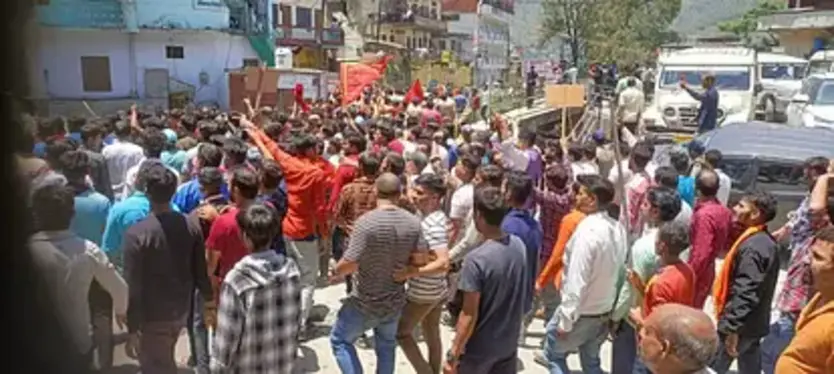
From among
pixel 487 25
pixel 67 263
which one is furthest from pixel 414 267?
pixel 487 25

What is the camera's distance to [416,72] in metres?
38.7

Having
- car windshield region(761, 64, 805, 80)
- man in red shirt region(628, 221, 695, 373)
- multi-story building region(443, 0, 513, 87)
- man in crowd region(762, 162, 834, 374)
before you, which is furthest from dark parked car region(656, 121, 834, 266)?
multi-story building region(443, 0, 513, 87)

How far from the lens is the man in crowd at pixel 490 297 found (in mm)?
3625

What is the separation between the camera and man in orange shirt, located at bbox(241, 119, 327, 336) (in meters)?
5.52

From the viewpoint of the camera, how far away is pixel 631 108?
17172 millimetres

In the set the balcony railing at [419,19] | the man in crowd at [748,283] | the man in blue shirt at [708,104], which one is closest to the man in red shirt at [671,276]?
the man in crowd at [748,283]

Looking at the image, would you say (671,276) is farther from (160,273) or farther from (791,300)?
(160,273)

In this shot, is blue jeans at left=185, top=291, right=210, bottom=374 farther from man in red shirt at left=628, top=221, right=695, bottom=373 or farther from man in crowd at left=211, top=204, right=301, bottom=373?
man in red shirt at left=628, top=221, right=695, bottom=373

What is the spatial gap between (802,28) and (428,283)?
114ft

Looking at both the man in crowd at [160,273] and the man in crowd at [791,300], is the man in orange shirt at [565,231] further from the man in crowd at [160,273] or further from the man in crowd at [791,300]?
the man in crowd at [160,273]

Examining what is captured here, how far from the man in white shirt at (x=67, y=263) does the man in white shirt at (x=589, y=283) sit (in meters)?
2.34

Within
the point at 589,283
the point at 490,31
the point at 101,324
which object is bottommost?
the point at 101,324

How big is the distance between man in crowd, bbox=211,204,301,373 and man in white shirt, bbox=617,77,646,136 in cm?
1400

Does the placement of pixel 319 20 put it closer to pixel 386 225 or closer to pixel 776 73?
pixel 776 73
